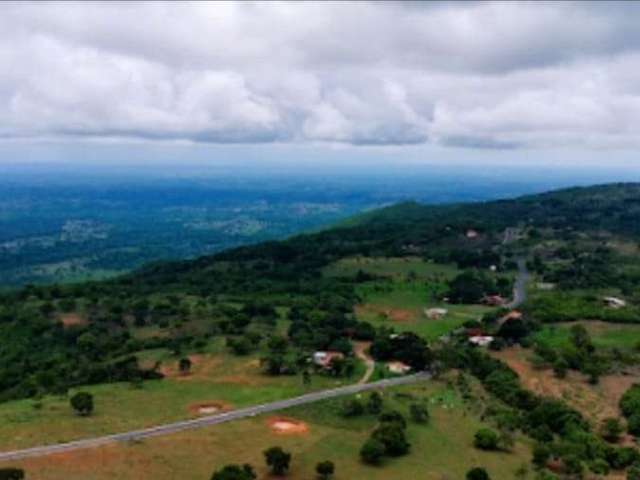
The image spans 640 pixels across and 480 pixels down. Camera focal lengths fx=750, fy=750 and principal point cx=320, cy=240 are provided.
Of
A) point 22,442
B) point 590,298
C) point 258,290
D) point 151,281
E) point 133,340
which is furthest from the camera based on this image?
point 151,281

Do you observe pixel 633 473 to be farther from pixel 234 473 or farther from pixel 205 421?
pixel 205 421

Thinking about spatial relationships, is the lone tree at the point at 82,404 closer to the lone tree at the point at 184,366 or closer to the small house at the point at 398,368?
the lone tree at the point at 184,366

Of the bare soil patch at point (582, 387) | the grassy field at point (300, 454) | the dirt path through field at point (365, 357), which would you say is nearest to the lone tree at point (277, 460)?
the grassy field at point (300, 454)

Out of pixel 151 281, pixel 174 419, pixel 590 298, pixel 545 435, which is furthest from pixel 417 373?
pixel 151 281

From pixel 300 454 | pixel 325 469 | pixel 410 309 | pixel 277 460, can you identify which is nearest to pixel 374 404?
pixel 300 454

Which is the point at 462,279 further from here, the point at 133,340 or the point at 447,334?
the point at 133,340

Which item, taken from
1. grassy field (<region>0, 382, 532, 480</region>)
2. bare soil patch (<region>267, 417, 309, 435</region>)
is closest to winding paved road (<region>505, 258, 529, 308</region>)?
grassy field (<region>0, 382, 532, 480</region>)

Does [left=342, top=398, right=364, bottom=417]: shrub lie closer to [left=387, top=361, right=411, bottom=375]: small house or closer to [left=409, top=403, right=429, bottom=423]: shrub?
[left=409, top=403, right=429, bottom=423]: shrub
